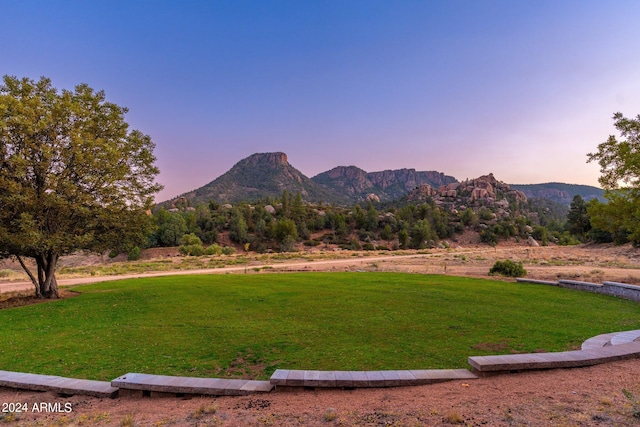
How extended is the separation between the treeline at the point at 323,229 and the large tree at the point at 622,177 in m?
68.3

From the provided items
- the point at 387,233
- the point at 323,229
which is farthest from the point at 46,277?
the point at 323,229

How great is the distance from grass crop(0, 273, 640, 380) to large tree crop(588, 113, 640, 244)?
24.3ft

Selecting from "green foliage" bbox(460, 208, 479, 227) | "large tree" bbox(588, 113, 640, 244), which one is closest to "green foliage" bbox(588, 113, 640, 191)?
"large tree" bbox(588, 113, 640, 244)

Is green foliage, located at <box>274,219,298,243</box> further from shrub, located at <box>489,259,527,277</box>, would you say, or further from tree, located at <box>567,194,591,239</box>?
tree, located at <box>567,194,591,239</box>

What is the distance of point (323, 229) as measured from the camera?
367 ft

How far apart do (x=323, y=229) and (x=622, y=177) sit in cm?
9261

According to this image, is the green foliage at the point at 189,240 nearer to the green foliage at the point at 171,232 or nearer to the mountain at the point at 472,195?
the green foliage at the point at 171,232

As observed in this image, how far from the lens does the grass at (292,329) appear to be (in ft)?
26.1

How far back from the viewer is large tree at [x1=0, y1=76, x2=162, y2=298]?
14898 mm

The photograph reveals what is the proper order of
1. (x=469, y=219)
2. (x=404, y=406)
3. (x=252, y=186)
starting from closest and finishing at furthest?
(x=404, y=406) → (x=469, y=219) → (x=252, y=186)

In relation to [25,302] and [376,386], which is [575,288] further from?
[25,302]

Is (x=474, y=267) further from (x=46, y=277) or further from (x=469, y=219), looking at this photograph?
(x=469, y=219)

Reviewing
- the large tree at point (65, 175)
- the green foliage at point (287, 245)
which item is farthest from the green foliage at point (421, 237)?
the large tree at point (65, 175)

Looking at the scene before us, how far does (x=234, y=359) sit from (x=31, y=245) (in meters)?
12.2
